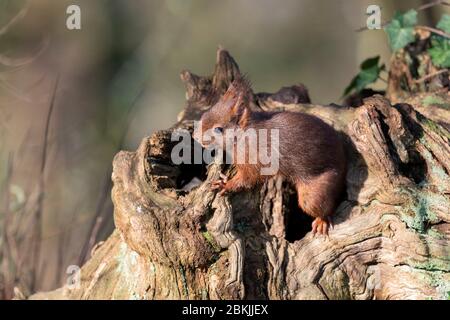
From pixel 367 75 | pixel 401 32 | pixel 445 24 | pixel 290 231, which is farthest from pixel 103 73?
pixel 290 231

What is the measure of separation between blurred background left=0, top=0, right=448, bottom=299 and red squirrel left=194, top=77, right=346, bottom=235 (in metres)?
0.95

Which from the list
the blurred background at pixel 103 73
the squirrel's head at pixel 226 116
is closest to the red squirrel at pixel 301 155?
the squirrel's head at pixel 226 116

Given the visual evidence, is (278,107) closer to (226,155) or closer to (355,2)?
(226,155)

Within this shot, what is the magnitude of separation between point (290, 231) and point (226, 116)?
642 millimetres

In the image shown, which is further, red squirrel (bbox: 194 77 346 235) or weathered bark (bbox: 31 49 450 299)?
red squirrel (bbox: 194 77 346 235)

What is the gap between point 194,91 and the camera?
3.49 metres

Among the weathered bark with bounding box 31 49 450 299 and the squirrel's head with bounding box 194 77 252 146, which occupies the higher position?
the squirrel's head with bounding box 194 77 252 146

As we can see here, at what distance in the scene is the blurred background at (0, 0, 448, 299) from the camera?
4.18 m

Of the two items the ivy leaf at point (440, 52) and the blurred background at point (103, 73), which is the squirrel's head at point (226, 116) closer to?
the blurred background at point (103, 73)

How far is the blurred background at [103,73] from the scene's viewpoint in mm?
4176

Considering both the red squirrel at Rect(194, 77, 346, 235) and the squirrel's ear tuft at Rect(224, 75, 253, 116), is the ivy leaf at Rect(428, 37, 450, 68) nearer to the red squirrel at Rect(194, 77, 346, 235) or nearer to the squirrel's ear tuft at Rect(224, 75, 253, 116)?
the red squirrel at Rect(194, 77, 346, 235)

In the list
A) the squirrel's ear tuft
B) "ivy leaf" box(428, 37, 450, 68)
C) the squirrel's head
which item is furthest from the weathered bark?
"ivy leaf" box(428, 37, 450, 68)

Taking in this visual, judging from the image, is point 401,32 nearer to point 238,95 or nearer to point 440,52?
point 440,52
